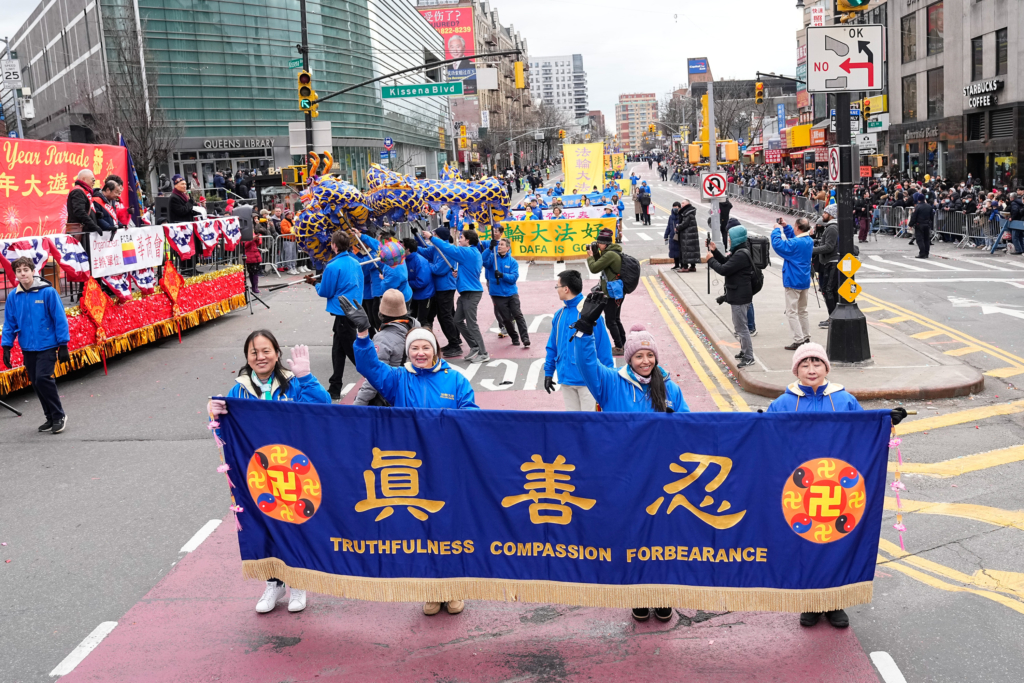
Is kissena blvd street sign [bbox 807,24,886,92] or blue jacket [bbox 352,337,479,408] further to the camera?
kissena blvd street sign [bbox 807,24,886,92]

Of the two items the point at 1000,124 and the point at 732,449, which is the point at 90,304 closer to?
the point at 732,449

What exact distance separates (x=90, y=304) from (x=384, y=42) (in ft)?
184

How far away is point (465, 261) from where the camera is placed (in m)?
13.0

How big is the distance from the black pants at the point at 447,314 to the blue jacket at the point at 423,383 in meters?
7.70

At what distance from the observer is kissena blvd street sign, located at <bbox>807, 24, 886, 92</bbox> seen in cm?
1157

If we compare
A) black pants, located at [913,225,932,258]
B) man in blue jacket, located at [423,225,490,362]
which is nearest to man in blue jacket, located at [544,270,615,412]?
man in blue jacket, located at [423,225,490,362]

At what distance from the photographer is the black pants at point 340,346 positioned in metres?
11.2

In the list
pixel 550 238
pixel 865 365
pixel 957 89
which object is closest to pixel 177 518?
pixel 865 365

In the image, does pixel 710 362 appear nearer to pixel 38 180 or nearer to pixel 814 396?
pixel 814 396

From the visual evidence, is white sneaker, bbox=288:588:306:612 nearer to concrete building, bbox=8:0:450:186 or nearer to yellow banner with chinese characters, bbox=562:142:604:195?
concrete building, bbox=8:0:450:186

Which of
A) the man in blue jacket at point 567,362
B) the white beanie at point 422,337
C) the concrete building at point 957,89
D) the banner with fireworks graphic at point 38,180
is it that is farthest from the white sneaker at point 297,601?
the concrete building at point 957,89

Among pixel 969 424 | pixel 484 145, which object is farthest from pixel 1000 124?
pixel 484 145

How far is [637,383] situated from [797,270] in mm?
7672

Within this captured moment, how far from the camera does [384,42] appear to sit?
212 ft
